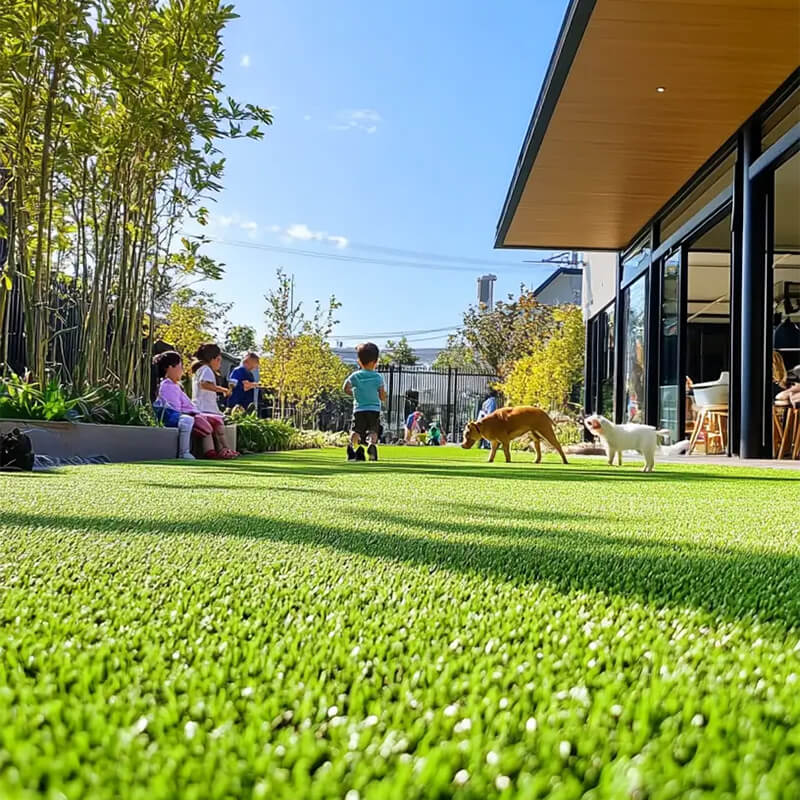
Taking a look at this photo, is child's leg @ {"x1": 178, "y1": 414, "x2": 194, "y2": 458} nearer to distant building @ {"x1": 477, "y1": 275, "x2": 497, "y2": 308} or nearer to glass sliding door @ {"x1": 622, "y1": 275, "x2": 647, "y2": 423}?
glass sliding door @ {"x1": 622, "y1": 275, "x2": 647, "y2": 423}

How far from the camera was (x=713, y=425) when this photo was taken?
9.45 m

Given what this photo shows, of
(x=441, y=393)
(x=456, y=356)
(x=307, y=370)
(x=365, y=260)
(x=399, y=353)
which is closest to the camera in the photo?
(x=307, y=370)

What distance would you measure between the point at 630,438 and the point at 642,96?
3557 millimetres

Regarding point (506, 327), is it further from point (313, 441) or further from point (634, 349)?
point (634, 349)

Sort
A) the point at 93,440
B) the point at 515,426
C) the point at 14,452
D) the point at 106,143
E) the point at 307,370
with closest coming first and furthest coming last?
1. the point at 14,452
2. the point at 93,440
3. the point at 106,143
4. the point at 515,426
5. the point at 307,370

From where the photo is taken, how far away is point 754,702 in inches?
24.7

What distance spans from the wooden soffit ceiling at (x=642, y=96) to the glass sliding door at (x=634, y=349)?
1.50m

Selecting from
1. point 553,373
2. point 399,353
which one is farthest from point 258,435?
point 399,353

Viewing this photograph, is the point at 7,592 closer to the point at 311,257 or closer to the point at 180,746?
the point at 180,746

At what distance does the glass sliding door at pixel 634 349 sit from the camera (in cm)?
1130

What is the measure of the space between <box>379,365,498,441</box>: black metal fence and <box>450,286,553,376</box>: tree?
1019mm

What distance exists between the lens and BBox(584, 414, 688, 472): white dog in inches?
231

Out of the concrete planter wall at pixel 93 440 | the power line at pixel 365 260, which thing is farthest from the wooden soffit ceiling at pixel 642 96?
the power line at pixel 365 260

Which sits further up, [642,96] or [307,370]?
[642,96]
